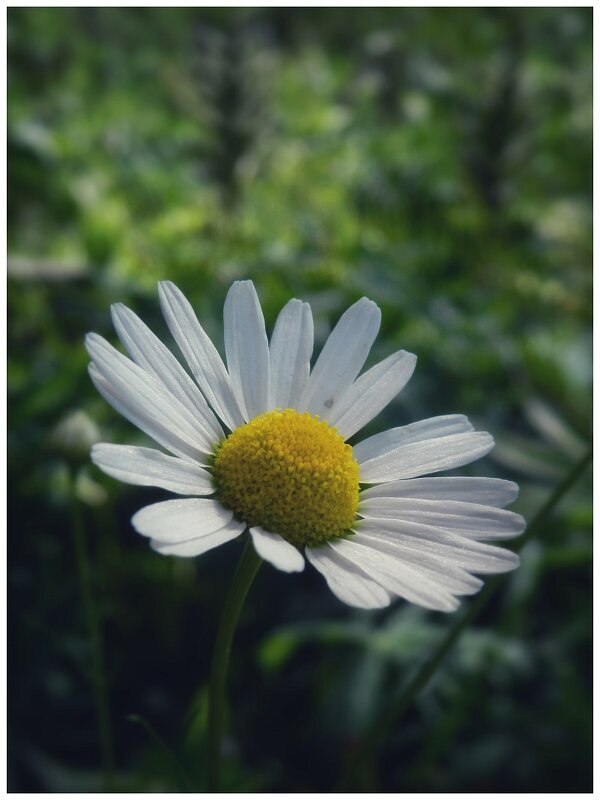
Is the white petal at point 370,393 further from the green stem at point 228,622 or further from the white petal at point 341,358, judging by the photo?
the green stem at point 228,622

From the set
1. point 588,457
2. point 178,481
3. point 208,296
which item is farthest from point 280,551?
point 208,296

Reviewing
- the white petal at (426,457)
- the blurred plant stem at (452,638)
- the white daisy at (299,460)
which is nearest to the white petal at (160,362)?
the white daisy at (299,460)

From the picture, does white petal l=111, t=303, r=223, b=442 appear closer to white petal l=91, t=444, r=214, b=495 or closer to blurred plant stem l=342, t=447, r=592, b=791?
white petal l=91, t=444, r=214, b=495

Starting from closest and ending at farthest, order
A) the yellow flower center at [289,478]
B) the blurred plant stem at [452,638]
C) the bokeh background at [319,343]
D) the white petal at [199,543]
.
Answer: the white petal at [199,543]
the yellow flower center at [289,478]
the blurred plant stem at [452,638]
the bokeh background at [319,343]

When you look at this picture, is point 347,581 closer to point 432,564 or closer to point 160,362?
point 432,564

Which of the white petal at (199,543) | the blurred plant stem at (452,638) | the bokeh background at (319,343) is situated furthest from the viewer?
the bokeh background at (319,343)

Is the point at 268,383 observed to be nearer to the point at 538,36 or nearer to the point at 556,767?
the point at 556,767

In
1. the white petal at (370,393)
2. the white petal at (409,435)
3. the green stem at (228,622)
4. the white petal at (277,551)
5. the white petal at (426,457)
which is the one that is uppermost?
the white petal at (370,393)

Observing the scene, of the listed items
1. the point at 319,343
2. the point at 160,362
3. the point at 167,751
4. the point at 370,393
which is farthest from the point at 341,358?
the point at 319,343
